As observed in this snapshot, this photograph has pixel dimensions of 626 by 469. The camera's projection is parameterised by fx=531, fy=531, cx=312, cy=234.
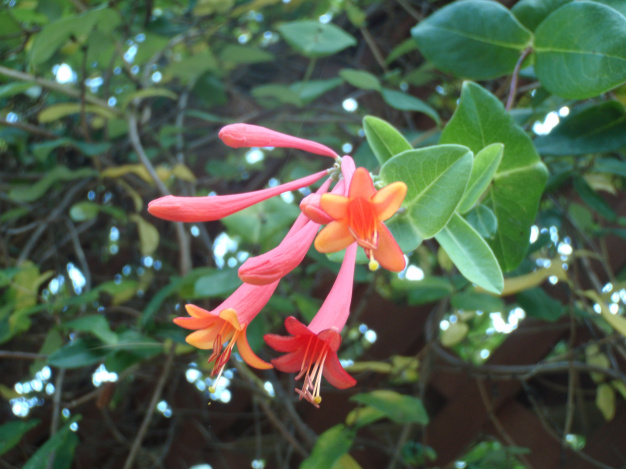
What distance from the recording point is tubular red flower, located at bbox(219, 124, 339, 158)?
555mm

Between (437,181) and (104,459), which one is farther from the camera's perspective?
(104,459)

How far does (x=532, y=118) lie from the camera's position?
839 millimetres

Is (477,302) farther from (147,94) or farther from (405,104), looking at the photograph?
(147,94)

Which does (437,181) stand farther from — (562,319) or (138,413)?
(138,413)

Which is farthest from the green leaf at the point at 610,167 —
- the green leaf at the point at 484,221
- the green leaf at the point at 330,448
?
the green leaf at the point at 330,448

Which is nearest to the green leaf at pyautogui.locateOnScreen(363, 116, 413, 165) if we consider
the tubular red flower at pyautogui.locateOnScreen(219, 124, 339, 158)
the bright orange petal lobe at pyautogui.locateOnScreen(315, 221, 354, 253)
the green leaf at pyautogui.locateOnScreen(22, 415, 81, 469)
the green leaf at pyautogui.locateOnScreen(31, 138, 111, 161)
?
the tubular red flower at pyautogui.locateOnScreen(219, 124, 339, 158)

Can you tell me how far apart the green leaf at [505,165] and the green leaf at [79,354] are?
25.4 inches

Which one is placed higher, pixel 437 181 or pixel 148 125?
pixel 437 181

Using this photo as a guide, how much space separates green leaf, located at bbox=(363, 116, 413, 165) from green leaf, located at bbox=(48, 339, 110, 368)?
58 cm

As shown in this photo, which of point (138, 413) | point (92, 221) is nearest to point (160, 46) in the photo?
point (92, 221)

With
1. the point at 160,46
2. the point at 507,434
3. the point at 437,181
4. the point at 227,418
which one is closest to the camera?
the point at 437,181

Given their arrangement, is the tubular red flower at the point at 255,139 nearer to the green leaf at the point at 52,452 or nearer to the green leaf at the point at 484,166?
the green leaf at the point at 484,166

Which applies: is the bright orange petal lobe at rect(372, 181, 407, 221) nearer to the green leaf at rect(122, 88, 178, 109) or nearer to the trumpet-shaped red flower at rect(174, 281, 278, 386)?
the trumpet-shaped red flower at rect(174, 281, 278, 386)

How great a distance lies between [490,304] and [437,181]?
56 centimetres
